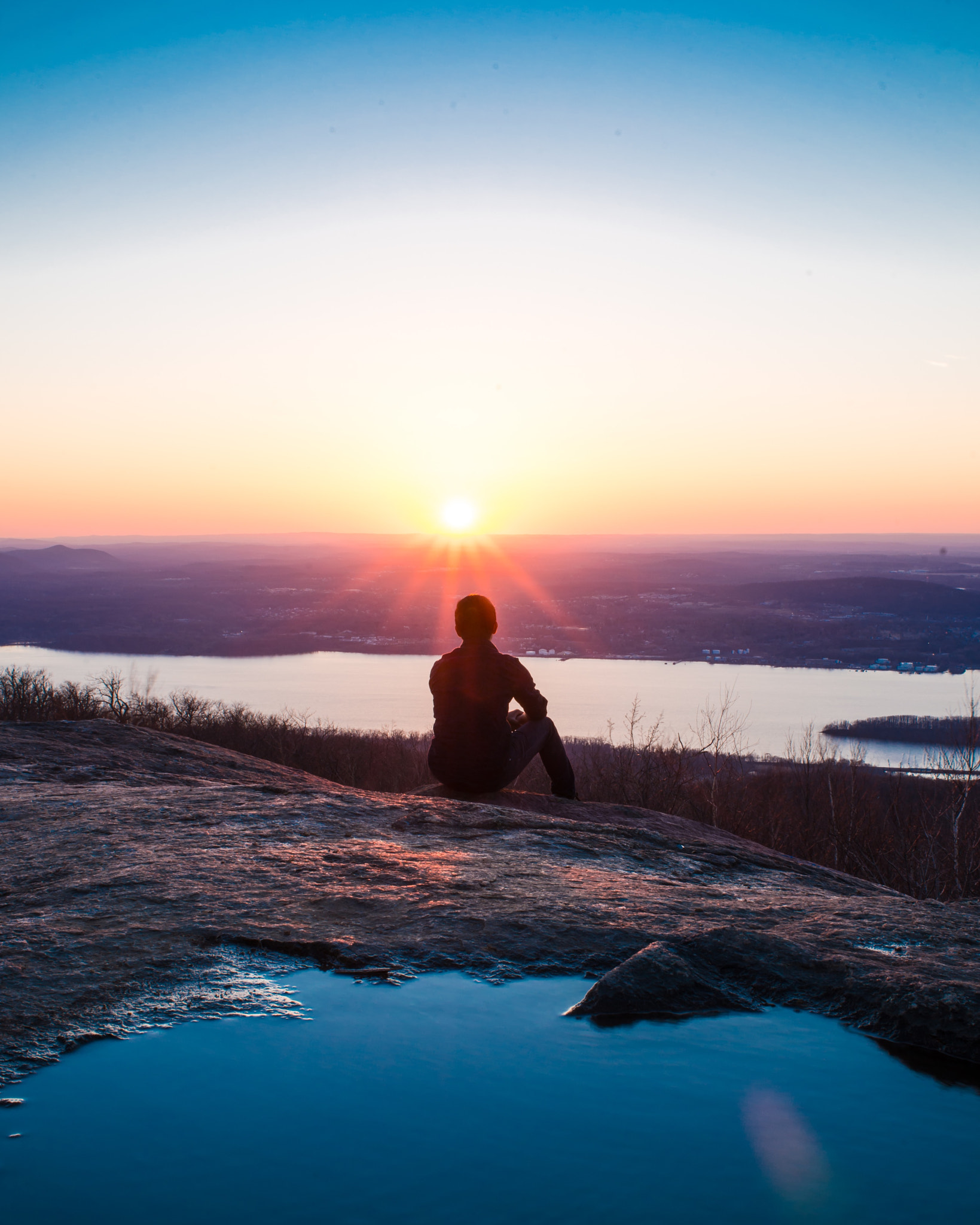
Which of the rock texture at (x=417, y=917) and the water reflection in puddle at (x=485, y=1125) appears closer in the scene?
the water reflection in puddle at (x=485, y=1125)

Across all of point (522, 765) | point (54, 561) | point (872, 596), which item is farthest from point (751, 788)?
point (54, 561)

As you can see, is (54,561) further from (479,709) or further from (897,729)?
(479,709)

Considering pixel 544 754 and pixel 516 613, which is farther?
pixel 516 613

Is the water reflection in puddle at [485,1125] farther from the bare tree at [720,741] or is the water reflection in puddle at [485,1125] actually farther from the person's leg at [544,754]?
the bare tree at [720,741]

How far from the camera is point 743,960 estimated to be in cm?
279

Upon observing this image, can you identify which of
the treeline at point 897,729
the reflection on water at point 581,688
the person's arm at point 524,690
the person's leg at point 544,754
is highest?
the person's arm at point 524,690

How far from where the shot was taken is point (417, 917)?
3.16 meters

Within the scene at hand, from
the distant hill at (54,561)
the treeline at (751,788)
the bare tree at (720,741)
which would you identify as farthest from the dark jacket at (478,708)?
the distant hill at (54,561)

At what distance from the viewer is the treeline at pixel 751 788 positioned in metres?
10.3

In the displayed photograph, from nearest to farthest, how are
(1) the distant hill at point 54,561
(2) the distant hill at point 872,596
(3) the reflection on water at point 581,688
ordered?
(3) the reflection on water at point 581,688 < (2) the distant hill at point 872,596 < (1) the distant hill at point 54,561

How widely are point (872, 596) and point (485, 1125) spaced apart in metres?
101

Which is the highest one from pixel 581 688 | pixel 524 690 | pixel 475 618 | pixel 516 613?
pixel 516 613

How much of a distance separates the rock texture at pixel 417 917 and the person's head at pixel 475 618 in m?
1.51

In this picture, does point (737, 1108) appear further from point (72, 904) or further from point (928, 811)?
point (928, 811)
